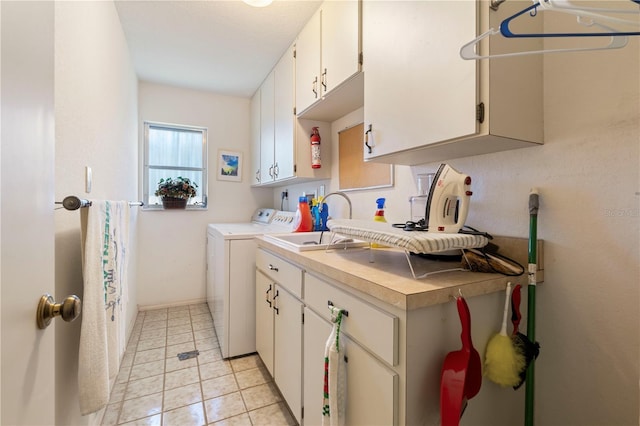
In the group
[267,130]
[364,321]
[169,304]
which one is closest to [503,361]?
[364,321]

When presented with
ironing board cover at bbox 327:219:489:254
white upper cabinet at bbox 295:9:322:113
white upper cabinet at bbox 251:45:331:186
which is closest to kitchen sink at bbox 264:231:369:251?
ironing board cover at bbox 327:219:489:254

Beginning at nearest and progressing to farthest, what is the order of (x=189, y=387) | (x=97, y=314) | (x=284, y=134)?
1. (x=97, y=314)
2. (x=189, y=387)
3. (x=284, y=134)

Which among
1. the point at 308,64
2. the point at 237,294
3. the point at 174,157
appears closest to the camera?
the point at 308,64

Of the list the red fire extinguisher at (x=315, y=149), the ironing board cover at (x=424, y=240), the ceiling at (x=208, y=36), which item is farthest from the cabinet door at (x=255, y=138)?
the ironing board cover at (x=424, y=240)

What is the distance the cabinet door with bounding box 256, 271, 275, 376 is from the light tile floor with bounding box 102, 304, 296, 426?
0.18 meters

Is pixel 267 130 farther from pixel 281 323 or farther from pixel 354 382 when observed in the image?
pixel 354 382

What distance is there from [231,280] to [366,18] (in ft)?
5.91

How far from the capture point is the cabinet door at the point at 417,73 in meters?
0.89

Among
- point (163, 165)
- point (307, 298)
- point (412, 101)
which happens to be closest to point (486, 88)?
point (412, 101)

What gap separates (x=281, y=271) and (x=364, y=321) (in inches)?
29.1

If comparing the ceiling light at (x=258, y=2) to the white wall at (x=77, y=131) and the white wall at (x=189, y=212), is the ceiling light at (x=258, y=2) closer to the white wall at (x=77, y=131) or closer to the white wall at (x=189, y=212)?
the white wall at (x=77, y=131)

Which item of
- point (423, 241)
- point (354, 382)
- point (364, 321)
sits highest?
point (423, 241)

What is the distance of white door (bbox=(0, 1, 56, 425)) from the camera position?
457mm

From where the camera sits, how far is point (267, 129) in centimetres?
276
